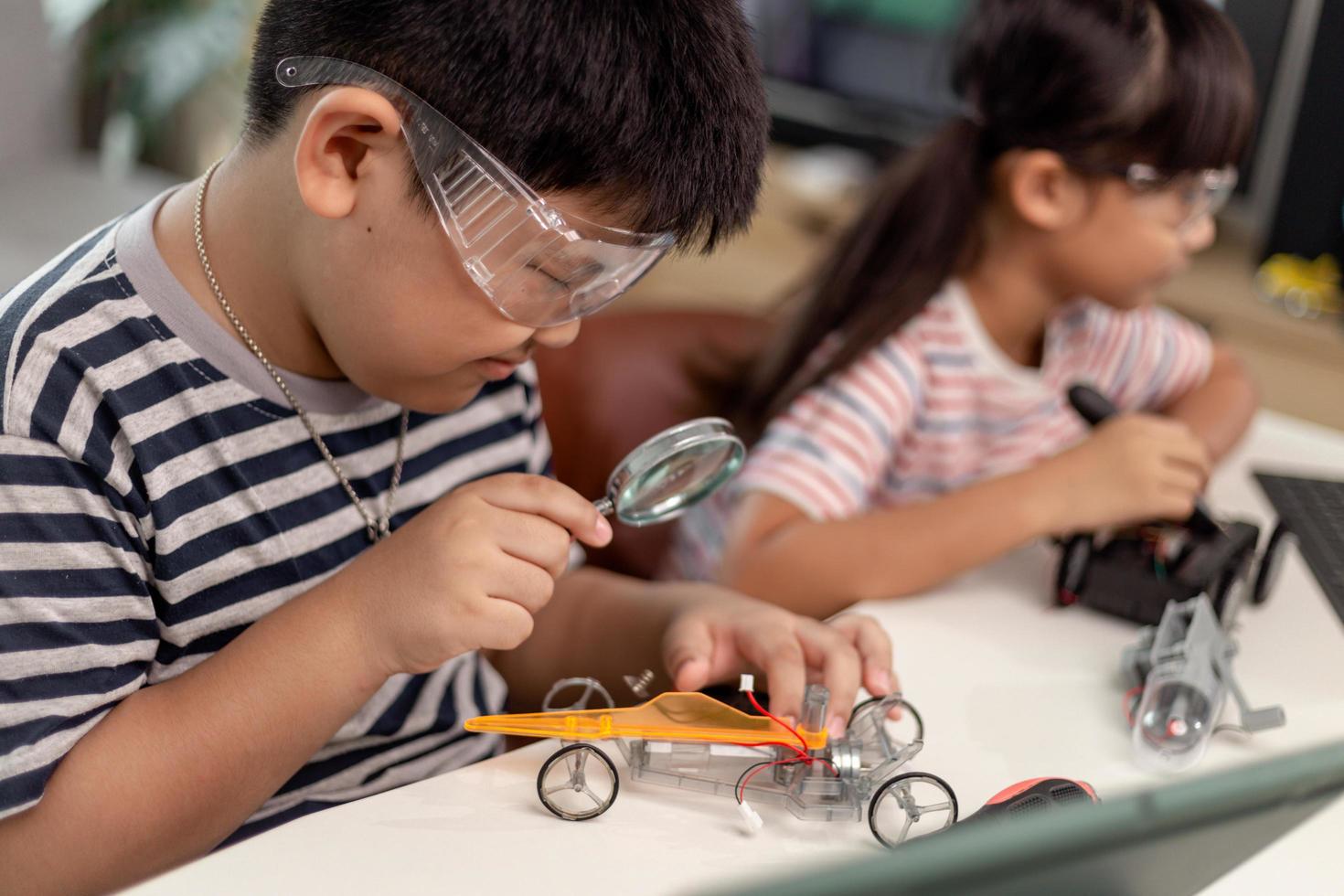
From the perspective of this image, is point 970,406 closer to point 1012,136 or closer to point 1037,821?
point 1012,136

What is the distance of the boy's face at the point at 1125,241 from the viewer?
1.41 metres

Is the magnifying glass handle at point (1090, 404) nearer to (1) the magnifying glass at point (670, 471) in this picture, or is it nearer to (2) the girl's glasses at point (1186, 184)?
(2) the girl's glasses at point (1186, 184)

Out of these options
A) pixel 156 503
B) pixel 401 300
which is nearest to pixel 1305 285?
pixel 401 300

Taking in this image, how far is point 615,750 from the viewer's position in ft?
2.85

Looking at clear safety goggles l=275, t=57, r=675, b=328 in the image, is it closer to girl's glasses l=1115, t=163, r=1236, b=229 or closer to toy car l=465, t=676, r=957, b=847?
toy car l=465, t=676, r=957, b=847

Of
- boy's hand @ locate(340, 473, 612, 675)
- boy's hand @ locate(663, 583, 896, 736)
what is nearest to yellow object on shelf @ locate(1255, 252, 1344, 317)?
boy's hand @ locate(663, 583, 896, 736)

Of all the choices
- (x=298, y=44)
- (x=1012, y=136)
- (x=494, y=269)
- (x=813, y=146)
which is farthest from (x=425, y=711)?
(x=813, y=146)

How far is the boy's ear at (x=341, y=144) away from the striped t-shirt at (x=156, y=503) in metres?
0.16

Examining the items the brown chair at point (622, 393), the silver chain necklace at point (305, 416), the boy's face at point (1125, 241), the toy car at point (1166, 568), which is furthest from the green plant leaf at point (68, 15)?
the toy car at point (1166, 568)

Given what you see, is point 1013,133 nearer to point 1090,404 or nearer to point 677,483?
point 1090,404

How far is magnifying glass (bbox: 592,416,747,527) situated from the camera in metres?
0.90

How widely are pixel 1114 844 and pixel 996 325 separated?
1.13 meters

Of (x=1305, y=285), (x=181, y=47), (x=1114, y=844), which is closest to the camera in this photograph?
(x=1114, y=844)

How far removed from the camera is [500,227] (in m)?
0.77
